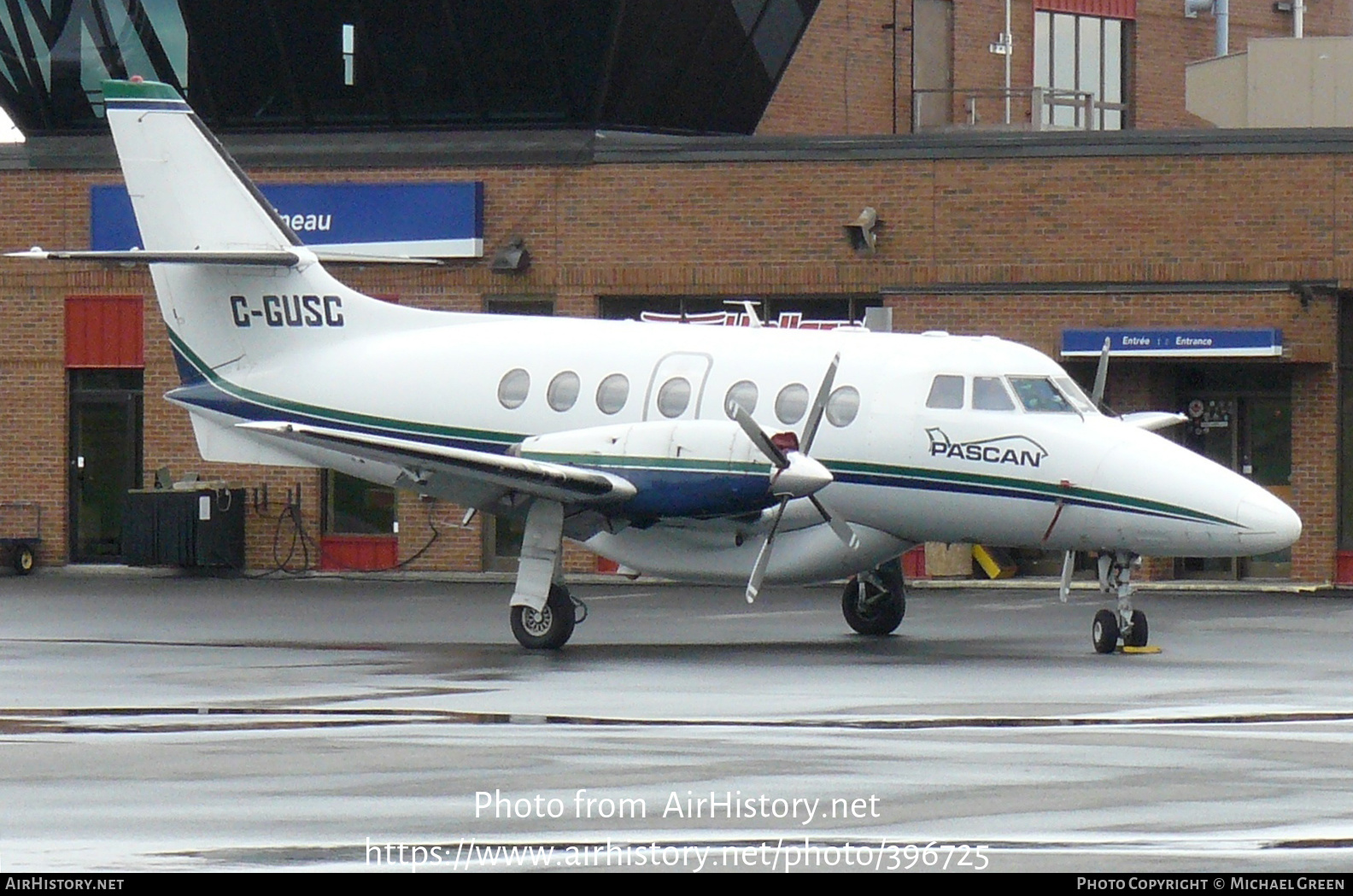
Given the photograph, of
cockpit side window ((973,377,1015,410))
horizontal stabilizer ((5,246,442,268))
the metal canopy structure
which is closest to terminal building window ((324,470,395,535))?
the metal canopy structure

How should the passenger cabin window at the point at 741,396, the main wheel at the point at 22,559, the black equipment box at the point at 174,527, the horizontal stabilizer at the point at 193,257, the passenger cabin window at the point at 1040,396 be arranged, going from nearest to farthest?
the passenger cabin window at the point at 1040,396 → the passenger cabin window at the point at 741,396 → the horizontal stabilizer at the point at 193,257 → the black equipment box at the point at 174,527 → the main wheel at the point at 22,559

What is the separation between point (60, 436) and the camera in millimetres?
36500

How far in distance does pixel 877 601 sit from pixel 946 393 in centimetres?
283

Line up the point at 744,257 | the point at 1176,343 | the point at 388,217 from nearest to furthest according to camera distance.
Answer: the point at 1176,343 < the point at 744,257 < the point at 388,217

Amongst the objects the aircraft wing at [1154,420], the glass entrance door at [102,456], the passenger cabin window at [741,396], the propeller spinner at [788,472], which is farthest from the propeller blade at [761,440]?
the glass entrance door at [102,456]

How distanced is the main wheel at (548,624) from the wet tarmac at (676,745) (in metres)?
0.30

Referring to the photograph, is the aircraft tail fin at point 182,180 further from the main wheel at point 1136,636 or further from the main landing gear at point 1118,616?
the main wheel at point 1136,636

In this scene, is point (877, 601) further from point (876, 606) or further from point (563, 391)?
point (563, 391)

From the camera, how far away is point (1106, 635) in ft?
70.7

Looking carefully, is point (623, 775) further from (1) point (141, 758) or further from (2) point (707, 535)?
(2) point (707, 535)

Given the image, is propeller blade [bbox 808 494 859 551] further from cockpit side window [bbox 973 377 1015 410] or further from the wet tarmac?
cockpit side window [bbox 973 377 1015 410]

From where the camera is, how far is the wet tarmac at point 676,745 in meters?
10.4

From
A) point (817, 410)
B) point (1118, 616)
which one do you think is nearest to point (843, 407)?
point (817, 410)

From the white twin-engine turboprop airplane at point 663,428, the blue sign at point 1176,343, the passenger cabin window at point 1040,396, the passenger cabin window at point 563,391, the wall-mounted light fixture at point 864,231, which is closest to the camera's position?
the white twin-engine turboprop airplane at point 663,428
